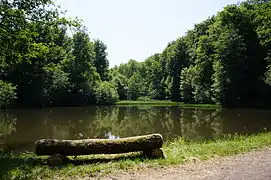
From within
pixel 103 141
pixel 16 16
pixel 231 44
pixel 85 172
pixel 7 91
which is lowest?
pixel 85 172

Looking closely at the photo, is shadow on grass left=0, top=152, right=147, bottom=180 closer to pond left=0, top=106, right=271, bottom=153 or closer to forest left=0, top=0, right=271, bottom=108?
pond left=0, top=106, right=271, bottom=153

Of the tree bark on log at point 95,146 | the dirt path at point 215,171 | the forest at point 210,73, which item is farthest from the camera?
the forest at point 210,73

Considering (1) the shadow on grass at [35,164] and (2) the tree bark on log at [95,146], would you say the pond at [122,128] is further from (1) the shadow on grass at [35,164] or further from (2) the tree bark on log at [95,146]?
(2) the tree bark on log at [95,146]

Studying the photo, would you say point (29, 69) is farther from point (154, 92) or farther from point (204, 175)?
point (154, 92)

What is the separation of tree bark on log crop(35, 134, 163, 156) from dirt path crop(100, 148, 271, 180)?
1333 millimetres

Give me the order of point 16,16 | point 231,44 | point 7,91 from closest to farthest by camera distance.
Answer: point 16,16 < point 7,91 < point 231,44

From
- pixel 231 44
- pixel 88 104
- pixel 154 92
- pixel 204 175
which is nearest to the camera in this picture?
pixel 204 175

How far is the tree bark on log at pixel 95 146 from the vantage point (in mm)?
8781

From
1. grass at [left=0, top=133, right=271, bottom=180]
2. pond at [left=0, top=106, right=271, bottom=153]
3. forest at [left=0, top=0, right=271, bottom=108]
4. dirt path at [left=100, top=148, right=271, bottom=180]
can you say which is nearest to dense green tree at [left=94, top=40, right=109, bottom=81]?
forest at [left=0, top=0, right=271, bottom=108]

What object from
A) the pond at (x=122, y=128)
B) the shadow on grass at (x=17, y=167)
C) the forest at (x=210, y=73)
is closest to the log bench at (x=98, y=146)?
the shadow on grass at (x=17, y=167)

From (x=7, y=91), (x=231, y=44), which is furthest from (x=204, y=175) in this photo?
(x=231, y=44)

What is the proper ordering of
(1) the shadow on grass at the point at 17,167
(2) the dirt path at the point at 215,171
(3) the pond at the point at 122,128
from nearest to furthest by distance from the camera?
1. (2) the dirt path at the point at 215,171
2. (1) the shadow on grass at the point at 17,167
3. (3) the pond at the point at 122,128

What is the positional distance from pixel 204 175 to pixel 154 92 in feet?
302

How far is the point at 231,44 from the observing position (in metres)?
43.2
